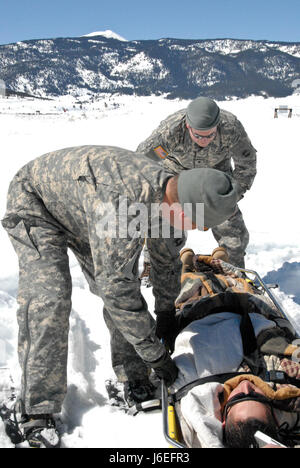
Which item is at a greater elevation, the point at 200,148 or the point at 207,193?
the point at 200,148

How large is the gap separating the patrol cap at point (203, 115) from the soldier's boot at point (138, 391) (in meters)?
2.12

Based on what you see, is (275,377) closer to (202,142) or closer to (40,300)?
(40,300)

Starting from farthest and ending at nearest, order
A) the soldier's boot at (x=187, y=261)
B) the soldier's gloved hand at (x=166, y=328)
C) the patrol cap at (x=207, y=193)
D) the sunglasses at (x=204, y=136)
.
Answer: the soldier's boot at (x=187, y=261) < the sunglasses at (x=204, y=136) < the soldier's gloved hand at (x=166, y=328) < the patrol cap at (x=207, y=193)

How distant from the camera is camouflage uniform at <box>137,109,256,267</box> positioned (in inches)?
143

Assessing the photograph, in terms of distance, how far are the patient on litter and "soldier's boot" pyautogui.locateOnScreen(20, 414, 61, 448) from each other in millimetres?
746

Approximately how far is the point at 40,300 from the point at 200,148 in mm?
2172

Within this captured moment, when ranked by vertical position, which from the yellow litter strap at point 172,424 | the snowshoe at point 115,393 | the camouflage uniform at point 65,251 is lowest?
the snowshoe at point 115,393

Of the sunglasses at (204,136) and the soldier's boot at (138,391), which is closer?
the soldier's boot at (138,391)

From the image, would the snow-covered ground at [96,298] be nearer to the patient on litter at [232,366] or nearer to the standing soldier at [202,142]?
the patient on litter at [232,366]

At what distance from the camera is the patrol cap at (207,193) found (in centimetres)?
174

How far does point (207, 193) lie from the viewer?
68.4 inches

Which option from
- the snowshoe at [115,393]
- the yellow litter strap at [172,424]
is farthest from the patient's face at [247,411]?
the snowshoe at [115,393]

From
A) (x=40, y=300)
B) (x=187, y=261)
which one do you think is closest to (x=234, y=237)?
(x=187, y=261)

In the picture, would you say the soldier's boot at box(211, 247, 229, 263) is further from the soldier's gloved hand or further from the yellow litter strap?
the yellow litter strap
